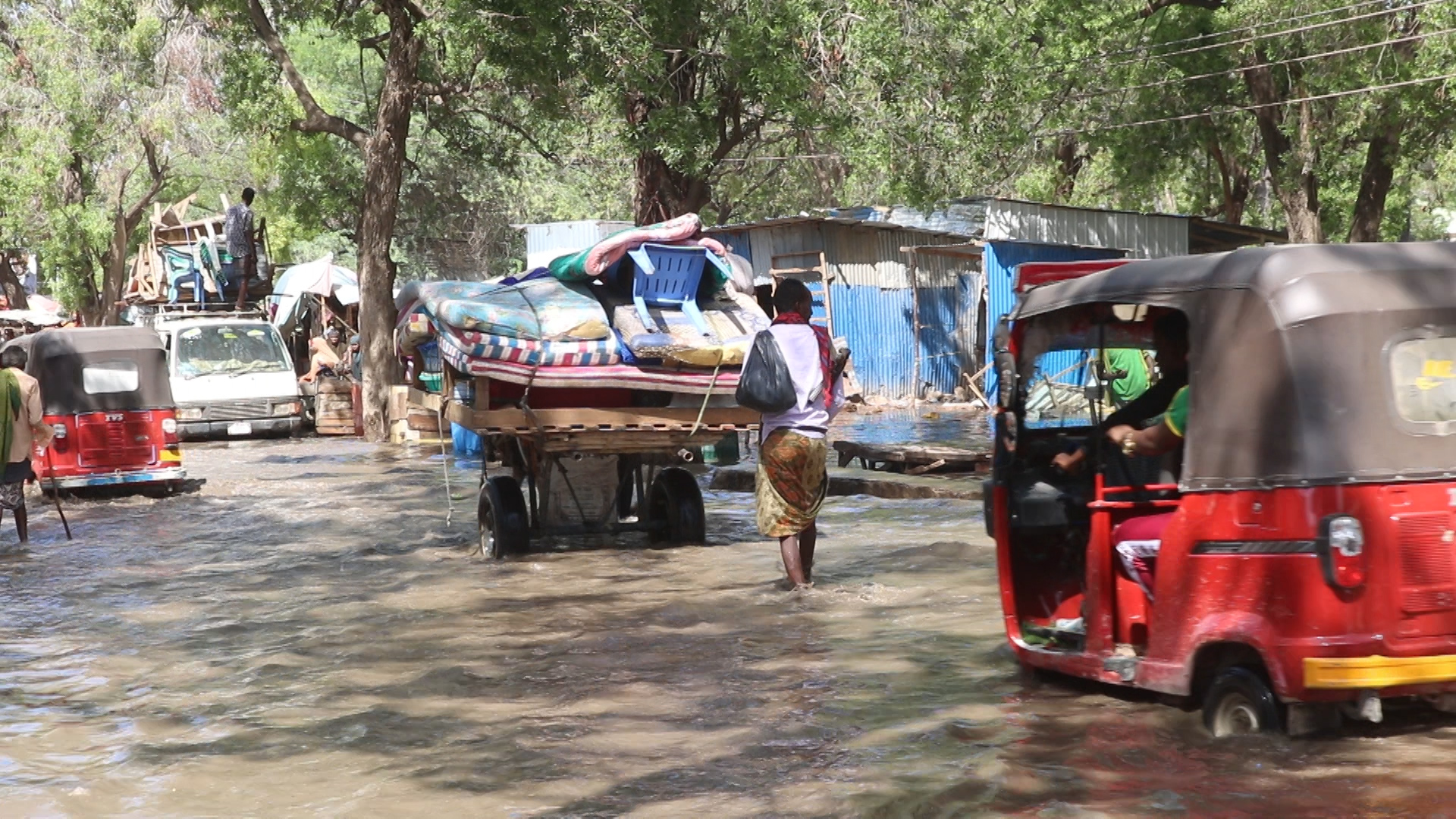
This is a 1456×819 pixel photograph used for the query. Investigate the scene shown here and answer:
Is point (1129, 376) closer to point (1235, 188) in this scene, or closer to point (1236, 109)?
point (1236, 109)

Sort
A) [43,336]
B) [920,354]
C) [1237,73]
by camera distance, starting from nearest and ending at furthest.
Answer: [43,336], [1237,73], [920,354]

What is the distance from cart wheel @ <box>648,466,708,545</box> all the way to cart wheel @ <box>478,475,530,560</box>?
3.74 feet

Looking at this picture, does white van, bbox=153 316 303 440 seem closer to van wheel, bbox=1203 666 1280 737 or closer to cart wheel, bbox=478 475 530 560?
cart wheel, bbox=478 475 530 560

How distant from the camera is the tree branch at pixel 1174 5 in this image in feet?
87.0

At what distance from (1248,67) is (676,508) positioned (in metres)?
17.5

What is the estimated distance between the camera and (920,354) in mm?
29781

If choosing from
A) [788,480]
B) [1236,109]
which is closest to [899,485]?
[788,480]

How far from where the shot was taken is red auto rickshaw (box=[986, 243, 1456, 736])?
524 centimetres

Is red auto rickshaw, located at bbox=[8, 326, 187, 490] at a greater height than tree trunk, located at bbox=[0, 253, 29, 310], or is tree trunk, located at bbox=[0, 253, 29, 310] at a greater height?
tree trunk, located at bbox=[0, 253, 29, 310]

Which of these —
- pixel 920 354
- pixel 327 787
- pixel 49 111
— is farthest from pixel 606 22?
pixel 49 111

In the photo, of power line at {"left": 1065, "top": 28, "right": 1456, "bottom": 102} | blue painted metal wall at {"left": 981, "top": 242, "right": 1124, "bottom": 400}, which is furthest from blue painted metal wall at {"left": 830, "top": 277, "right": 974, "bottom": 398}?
A: power line at {"left": 1065, "top": 28, "right": 1456, "bottom": 102}

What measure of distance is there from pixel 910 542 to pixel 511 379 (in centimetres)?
352

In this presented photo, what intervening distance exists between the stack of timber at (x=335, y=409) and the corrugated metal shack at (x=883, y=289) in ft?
25.5

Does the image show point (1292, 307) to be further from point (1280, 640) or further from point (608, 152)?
point (608, 152)
